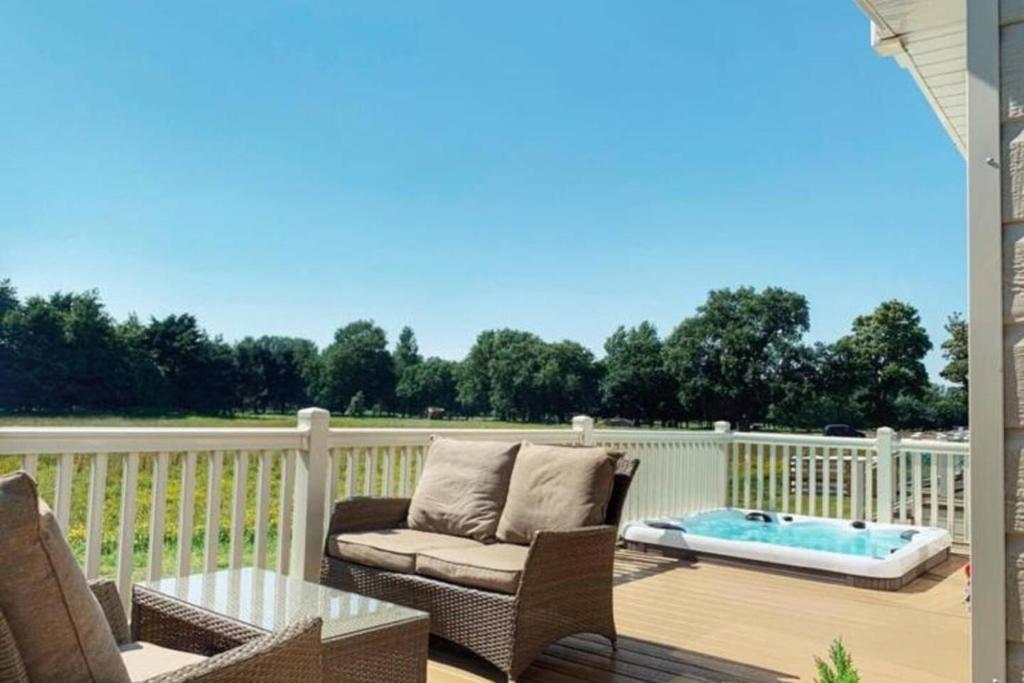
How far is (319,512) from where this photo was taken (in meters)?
3.87

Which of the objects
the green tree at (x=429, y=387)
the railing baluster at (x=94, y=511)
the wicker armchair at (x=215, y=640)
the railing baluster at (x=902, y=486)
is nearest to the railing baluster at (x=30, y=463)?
the railing baluster at (x=94, y=511)

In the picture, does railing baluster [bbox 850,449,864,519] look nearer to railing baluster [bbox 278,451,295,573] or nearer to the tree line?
railing baluster [bbox 278,451,295,573]

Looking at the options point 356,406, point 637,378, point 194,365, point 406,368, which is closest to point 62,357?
point 194,365

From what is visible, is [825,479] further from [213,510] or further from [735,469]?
[213,510]

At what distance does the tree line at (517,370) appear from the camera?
1636 centimetres

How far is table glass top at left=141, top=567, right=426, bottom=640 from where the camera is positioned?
6.82 feet

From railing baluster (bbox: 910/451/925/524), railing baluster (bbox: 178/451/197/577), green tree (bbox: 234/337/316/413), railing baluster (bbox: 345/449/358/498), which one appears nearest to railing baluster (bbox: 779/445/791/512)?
railing baluster (bbox: 910/451/925/524)

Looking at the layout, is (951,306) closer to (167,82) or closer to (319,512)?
(319,512)

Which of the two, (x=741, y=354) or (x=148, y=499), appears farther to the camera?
(x=741, y=354)

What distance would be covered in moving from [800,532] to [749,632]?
2.92 m

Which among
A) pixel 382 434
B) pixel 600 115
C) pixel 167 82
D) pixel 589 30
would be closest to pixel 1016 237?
pixel 382 434

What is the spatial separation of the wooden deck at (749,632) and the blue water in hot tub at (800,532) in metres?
0.51

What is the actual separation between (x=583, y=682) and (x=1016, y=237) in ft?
7.93

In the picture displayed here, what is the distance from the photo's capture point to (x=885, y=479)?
6.67 m
